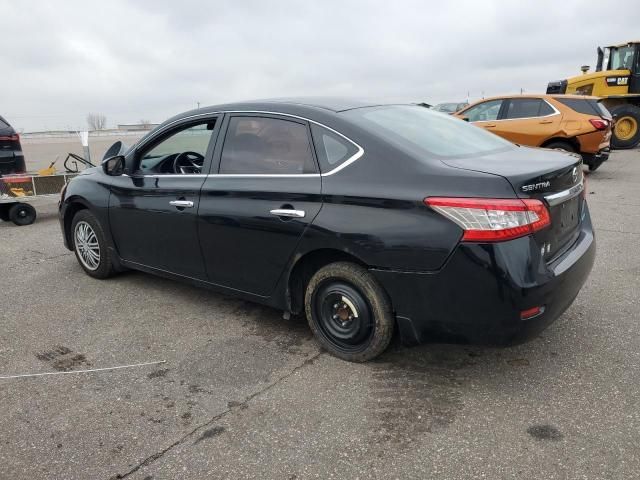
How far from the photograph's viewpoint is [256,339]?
3.66 m

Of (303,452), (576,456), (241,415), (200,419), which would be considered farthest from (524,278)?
(200,419)

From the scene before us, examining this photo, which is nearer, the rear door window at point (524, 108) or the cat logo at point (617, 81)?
the rear door window at point (524, 108)

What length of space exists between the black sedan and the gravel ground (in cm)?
34

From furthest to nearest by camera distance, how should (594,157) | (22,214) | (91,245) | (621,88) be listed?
1. (621,88)
2. (594,157)
3. (22,214)
4. (91,245)

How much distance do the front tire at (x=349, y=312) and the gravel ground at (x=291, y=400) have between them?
136 mm

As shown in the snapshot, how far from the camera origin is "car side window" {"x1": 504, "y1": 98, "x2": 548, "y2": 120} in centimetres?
1040

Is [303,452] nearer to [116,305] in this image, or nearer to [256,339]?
[256,339]

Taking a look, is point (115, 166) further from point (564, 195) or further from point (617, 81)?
point (617, 81)

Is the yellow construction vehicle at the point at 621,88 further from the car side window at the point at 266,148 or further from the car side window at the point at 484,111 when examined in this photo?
the car side window at the point at 266,148

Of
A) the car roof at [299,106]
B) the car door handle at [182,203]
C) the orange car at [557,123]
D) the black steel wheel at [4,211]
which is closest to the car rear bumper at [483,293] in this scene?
the car roof at [299,106]

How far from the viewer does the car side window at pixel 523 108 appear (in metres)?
10.4

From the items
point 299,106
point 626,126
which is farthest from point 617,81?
point 299,106

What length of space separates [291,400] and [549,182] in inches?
71.7

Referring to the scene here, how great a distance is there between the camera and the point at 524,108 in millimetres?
10508
